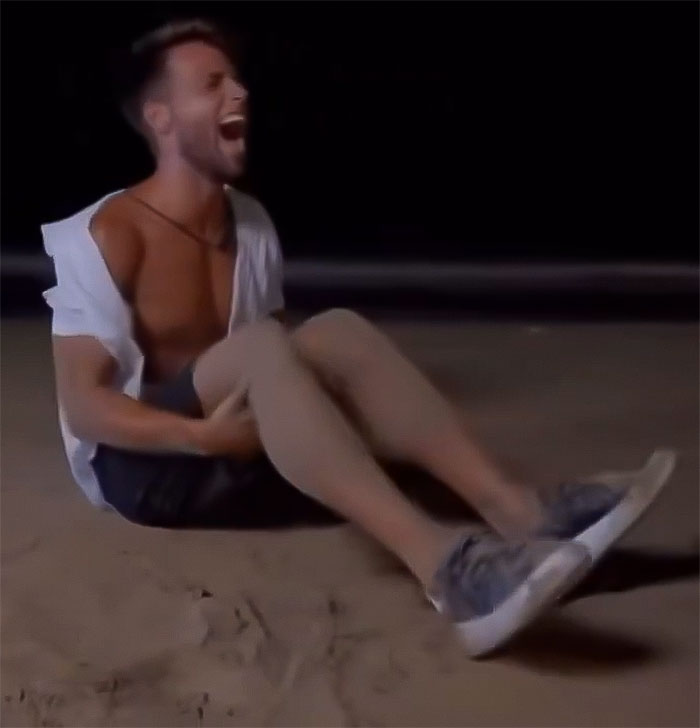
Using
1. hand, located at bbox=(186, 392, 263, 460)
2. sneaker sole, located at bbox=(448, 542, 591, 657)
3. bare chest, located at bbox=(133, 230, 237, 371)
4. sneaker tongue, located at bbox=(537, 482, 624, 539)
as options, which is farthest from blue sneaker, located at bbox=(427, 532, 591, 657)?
bare chest, located at bbox=(133, 230, 237, 371)

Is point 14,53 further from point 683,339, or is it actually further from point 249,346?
point 249,346

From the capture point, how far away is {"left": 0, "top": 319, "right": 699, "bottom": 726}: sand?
1037 mm

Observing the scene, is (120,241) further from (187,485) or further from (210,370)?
(187,485)

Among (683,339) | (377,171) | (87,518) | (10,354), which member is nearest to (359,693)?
(87,518)

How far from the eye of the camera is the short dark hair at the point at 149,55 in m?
1.32

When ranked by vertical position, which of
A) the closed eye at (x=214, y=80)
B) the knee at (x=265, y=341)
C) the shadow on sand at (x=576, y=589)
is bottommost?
the shadow on sand at (x=576, y=589)

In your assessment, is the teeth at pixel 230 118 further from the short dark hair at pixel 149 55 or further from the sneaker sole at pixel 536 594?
the sneaker sole at pixel 536 594

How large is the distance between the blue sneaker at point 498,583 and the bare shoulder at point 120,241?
Result: 0.46 meters

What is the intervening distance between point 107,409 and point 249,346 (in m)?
0.16

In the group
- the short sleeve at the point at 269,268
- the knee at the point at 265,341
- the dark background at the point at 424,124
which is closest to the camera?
the knee at the point at 265,341

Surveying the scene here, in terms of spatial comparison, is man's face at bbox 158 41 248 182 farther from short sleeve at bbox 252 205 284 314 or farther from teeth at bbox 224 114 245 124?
short sleeve at bbox 252 205 284 314

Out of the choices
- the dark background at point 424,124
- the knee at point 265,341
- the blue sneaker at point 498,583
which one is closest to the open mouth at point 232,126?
the knee at point 265,341

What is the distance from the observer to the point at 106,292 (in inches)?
50.0

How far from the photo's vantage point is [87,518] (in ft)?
4.64
